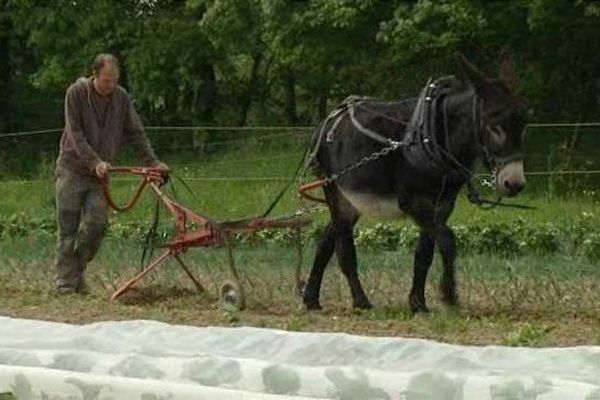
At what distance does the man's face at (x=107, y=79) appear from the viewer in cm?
1080

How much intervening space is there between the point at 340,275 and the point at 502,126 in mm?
3337

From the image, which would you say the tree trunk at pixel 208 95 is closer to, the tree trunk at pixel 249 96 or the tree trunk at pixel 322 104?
the tree trunk at pixel 249 96

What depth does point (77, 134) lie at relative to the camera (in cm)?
1084

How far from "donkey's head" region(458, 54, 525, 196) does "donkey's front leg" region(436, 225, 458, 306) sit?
54 centimetres

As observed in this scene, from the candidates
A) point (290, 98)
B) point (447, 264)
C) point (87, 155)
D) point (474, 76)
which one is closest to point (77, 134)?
point (87, 155)

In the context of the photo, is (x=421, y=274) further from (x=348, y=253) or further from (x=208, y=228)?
(x=208, y=228)

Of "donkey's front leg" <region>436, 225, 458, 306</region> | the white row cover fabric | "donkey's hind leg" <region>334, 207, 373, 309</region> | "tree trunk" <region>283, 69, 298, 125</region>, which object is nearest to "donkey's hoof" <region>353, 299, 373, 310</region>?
"donkey's hind leg" <region>334, 207, 373, 309</region>

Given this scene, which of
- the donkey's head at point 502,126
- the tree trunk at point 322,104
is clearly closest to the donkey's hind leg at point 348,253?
the donkey's head at point 502,126

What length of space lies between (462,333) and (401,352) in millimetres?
1859

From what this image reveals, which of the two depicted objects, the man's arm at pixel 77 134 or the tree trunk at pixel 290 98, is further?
the tree trunk at pixel 290 98

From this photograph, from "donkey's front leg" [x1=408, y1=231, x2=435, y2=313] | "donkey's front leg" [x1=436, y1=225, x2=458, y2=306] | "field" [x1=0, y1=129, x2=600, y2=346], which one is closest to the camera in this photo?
"field" [x1=0, y1=129, x2=600, y2=346]

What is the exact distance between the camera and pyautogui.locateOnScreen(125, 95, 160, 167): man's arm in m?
11.2

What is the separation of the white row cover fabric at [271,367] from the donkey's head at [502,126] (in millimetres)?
2347

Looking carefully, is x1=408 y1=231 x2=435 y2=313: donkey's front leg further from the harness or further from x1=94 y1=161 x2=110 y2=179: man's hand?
x1=94 y1=161 x2=110 y2=179: man's hand
